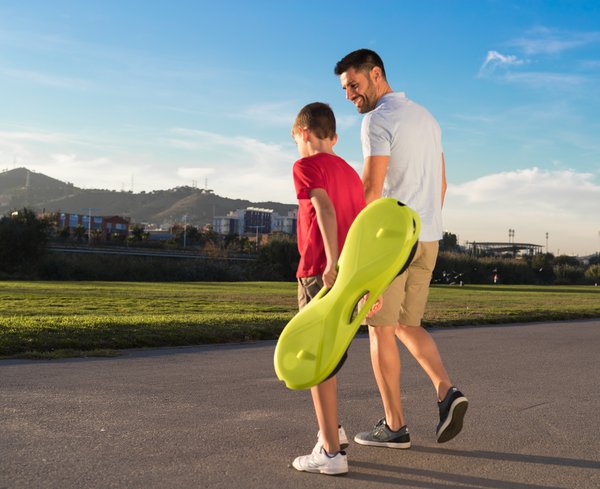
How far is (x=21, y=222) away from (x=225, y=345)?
2048 inches

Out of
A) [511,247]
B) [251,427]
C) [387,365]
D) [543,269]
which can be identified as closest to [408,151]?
[387,365]

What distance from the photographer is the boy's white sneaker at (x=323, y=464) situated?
4.05 metres

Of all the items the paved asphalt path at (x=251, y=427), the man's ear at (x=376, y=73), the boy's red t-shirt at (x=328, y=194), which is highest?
the man's ear at (x=376, y=73)

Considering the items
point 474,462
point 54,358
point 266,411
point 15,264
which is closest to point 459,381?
point 266,411

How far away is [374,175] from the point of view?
443cm

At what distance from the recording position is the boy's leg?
Result: 4.09 m

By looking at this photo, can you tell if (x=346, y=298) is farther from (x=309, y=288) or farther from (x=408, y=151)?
(x=408, y=151)

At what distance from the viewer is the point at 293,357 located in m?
3.96

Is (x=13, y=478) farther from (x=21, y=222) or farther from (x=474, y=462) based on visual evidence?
(x=21, y=222)

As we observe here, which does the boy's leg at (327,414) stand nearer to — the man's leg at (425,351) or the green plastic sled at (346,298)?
the green plastic sled at (346,298)

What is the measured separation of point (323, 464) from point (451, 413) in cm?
90

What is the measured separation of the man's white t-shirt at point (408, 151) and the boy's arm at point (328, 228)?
58cm

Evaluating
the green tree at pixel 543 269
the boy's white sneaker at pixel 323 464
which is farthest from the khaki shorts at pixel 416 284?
the green tree at pixel 543 269

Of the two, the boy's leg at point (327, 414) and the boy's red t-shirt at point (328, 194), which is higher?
the boy's red t-shirt at point (328, 194)
